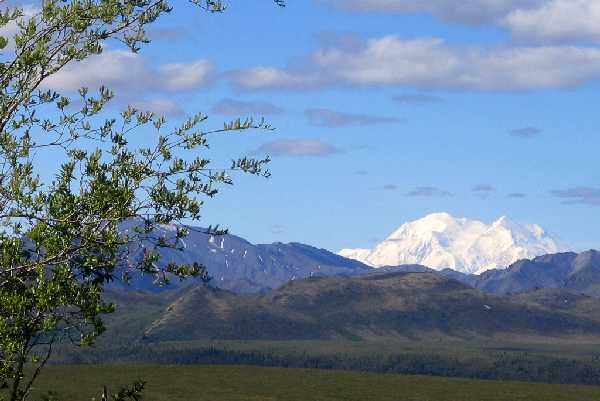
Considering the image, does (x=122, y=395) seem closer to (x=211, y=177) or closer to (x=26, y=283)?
(x=26, y=283)

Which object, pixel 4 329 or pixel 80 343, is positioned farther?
pixel 80 343

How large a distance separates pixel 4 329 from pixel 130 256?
15.5ft

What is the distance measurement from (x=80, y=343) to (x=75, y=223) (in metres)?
3.23

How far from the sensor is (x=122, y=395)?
95.7 ft

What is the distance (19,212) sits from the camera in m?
27.4

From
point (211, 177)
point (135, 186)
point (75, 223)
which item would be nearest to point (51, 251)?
point (75, 223)

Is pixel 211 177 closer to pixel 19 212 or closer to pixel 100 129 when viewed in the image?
pixel 100 129

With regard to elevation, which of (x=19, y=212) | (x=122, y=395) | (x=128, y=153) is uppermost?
(x=128, y=153)

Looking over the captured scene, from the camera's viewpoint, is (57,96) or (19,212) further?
(57,96)

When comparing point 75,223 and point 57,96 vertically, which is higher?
point 57,96

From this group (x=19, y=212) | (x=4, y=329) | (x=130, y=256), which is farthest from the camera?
(x=130, y=256)

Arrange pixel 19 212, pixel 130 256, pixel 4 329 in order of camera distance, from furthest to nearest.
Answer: pixel 130 256, pixel 19 212, pixel 4 329

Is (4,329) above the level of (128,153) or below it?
below

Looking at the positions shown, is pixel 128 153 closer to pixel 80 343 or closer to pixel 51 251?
pixel 51 251
